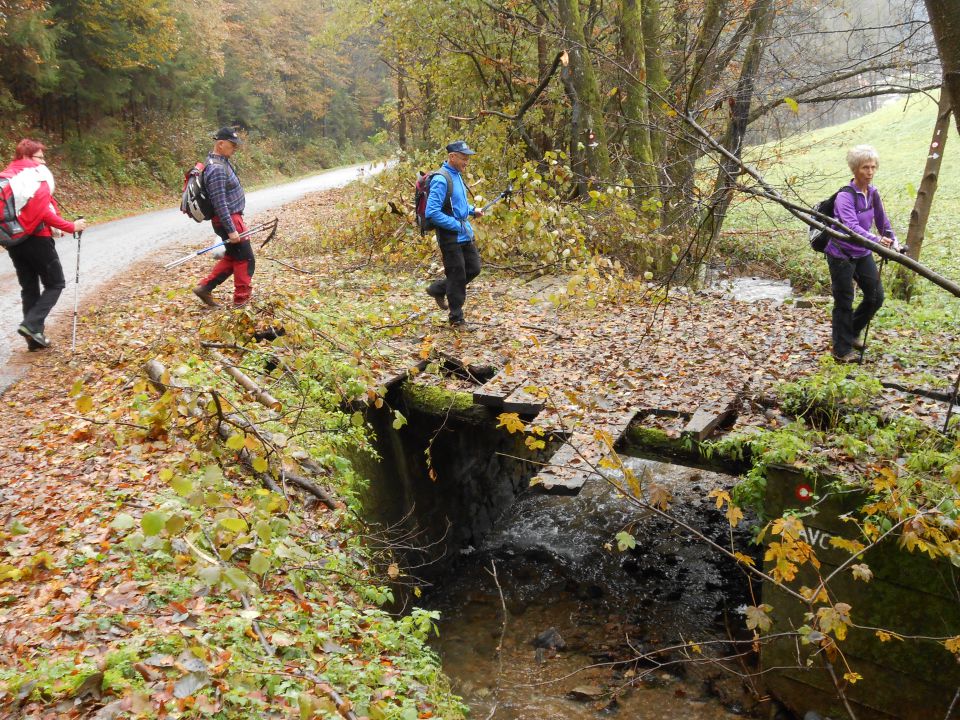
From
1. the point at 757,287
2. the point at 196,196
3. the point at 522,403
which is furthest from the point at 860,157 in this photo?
the point at 757,287

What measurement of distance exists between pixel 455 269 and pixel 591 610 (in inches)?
A: 171

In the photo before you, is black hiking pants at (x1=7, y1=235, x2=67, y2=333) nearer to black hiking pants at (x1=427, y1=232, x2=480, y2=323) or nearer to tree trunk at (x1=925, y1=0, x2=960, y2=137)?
black hiking pants at (x1=427, y1=232, x2=480, y2=323)

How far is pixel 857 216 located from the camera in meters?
6.02

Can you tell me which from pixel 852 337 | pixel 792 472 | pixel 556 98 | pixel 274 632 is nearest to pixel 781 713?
pixel 792 472

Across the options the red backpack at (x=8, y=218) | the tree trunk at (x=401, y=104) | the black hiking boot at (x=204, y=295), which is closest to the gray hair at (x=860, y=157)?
the black hiking boot at (x=204, y=295)

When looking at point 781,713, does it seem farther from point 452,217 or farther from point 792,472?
point 452,217

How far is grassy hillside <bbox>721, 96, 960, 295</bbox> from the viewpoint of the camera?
27.0 ft

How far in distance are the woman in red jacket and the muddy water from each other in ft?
18.5

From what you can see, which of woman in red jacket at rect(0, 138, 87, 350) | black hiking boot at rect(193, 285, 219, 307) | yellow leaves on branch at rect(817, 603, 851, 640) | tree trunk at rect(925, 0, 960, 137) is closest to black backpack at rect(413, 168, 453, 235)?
black hiking boot at rect(193, 285, 219, 307)

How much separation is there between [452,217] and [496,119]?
7.30m

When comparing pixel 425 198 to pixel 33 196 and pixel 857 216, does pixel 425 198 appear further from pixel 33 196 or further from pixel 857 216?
pixel 857 216

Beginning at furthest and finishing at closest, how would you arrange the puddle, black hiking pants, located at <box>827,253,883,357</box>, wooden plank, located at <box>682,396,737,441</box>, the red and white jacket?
1. the puddle
2. the red and white jacket
3. black hiking pants, located at <box>827,253,883,357</box>
4. wooden plank, located at <box>682,396,737,441</box>

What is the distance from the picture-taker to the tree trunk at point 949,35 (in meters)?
3.45

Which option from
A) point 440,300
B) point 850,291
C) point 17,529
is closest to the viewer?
point 17,529
